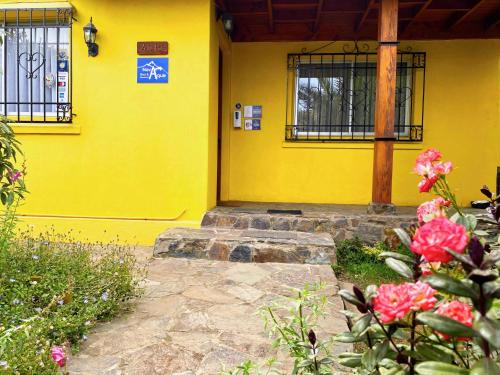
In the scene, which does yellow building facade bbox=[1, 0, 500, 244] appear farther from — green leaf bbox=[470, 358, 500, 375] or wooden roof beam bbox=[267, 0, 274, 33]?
green leaf bbox=[470, 358, 500, 375]

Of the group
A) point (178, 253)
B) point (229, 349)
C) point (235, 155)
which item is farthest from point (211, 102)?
point (229, 349)

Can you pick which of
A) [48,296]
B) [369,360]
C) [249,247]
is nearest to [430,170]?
[369,360]

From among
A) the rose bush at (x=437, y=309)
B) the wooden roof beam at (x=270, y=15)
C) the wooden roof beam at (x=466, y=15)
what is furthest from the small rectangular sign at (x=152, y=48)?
the rose bush at (x=437, y=309)

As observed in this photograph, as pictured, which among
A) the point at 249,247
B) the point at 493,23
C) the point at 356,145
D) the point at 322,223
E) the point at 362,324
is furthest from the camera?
the point at 356,145

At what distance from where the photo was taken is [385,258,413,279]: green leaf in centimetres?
100

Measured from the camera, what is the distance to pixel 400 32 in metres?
5.77

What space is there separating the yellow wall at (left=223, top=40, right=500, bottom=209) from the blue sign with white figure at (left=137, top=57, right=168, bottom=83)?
1.52 m

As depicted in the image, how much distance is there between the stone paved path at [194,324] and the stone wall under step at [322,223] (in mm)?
1002

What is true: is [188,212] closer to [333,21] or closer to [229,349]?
[229,349]

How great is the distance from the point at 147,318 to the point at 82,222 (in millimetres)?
2797

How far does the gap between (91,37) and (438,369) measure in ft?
16.1

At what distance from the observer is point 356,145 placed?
5887 mm

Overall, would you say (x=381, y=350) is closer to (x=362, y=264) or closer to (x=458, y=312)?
(x=458, y=312)

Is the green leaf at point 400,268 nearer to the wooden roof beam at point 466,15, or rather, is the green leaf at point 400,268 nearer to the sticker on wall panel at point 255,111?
the wooden roof beam at point 466,15
